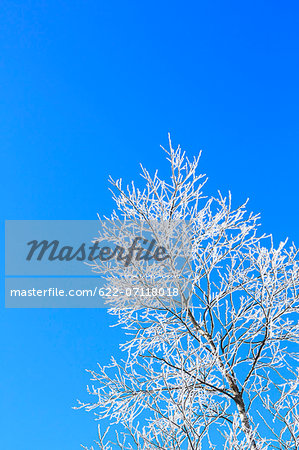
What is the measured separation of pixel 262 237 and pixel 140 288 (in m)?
1.41

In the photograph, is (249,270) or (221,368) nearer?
(221,368)

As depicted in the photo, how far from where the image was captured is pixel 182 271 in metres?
4.58

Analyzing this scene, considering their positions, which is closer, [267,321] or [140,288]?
[267,321]

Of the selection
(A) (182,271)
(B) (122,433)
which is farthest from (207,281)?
(B) (122,433)

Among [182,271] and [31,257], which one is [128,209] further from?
[31,257]

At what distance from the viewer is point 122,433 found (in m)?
4.24

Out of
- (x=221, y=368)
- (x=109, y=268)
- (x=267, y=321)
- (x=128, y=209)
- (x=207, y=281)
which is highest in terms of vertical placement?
(x=128, y=209)

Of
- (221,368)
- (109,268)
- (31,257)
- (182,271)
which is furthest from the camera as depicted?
(31,257)

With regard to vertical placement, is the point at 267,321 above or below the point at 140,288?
below

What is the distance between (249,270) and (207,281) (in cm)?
45

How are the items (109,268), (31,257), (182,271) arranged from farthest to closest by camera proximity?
(31,257), (109,268), (182,271)

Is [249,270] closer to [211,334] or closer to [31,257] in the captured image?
[211,334]

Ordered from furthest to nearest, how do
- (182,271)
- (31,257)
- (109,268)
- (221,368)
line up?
(31,257), (109,268), (182,271), (221,368)

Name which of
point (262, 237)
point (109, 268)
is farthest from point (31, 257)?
point (262, 237)
